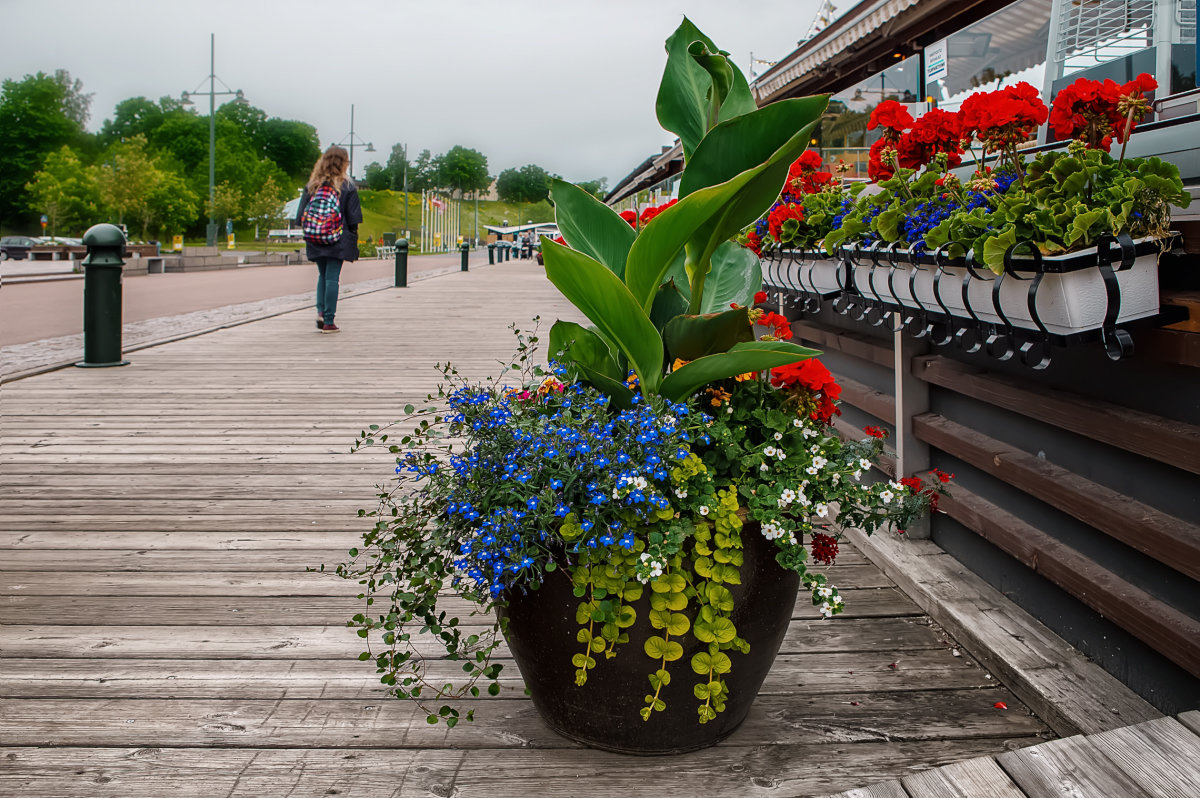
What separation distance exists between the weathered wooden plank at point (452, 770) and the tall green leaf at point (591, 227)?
3.53 feet

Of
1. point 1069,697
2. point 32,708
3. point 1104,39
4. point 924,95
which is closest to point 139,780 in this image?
point 32,708

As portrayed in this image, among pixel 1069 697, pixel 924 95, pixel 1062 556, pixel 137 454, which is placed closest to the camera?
pixel 1069 697

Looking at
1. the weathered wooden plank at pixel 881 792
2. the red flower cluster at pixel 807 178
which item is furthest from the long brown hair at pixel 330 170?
the weathered wooden plank at pixel 881 792

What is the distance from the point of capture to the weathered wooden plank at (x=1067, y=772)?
1414 millimetres

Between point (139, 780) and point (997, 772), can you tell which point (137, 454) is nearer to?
point (139, 780)

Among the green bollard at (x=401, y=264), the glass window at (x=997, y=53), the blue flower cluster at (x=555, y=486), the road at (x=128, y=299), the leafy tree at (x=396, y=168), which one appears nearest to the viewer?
the blue flower cluster at (x=555, y=486)

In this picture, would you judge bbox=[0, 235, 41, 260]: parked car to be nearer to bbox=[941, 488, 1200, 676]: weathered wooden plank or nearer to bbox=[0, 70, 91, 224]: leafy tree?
bbox=[0, 70, 91, 224]: leafy tree

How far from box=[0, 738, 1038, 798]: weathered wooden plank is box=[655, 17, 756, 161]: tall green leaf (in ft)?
4.38

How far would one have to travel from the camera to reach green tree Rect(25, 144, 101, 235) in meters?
54.8

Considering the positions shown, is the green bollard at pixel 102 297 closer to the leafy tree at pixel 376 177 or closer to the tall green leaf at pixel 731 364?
the tall green leaf at pixel 731 364

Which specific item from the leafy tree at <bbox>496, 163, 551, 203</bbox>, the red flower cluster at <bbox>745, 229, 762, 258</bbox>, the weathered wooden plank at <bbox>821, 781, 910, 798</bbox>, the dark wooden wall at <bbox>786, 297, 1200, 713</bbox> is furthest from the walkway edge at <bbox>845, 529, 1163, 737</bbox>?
the leafy tree at <bbox>496, 163, 551, 203</bbox>

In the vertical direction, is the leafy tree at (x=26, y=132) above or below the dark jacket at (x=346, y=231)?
above

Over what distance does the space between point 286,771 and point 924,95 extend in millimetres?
5459

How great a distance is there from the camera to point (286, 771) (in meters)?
1.94
